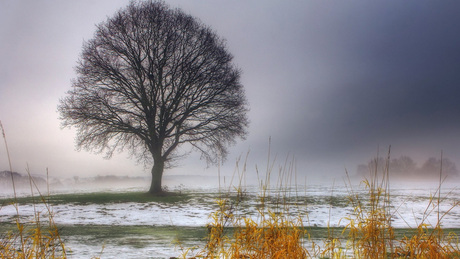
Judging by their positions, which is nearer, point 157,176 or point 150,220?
point 150,220

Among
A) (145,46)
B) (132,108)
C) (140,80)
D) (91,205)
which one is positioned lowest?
(91,205)

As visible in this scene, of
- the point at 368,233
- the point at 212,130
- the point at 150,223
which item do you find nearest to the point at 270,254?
the point at 368,233

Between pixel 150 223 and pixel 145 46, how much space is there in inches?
513

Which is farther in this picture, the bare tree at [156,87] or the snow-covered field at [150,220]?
the bare tree at [156,87]

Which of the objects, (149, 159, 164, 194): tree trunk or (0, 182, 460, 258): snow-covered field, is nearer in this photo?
(0, 182, 460, 258): snow-covered field

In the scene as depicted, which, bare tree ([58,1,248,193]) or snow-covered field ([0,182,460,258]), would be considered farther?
bare tree ([58,1,248,193])

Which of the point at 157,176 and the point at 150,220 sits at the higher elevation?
the point at 157,176

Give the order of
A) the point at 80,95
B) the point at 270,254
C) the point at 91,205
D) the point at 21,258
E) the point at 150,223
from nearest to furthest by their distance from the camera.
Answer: the point at 21,258 → the point at 270,254 → the point at 150,223 → the point at 91,205 → the point at 80,95

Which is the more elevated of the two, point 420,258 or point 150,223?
point 420,258

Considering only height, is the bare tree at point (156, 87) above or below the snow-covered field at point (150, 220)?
above

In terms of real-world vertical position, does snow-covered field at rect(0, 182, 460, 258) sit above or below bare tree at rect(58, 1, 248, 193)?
below

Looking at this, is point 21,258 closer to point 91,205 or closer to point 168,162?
point 91,205

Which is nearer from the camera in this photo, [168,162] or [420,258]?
[420,258]

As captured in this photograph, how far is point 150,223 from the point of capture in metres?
11.3
